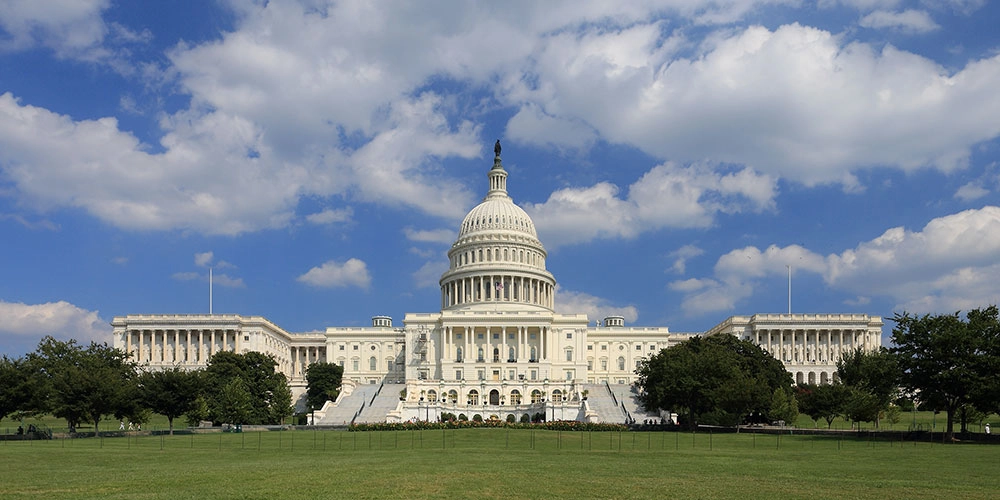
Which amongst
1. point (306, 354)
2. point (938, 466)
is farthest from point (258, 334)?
point (938, 466)

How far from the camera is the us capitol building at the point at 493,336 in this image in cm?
14688

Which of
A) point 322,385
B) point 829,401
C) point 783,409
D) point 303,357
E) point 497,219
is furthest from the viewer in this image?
point 303,357

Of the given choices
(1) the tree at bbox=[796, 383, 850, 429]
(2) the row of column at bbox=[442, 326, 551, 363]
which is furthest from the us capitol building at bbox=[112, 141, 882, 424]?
(1) the tree at bbox=[796, 383, 850, 429]

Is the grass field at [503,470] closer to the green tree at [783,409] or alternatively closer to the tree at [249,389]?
the green tree at [783,409]

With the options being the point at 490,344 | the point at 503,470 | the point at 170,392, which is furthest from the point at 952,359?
the point at 490,344

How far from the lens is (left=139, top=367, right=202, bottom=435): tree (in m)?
86.7

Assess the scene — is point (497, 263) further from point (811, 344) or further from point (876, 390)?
point (876, 390)

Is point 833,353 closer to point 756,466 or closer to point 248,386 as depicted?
point 248,386

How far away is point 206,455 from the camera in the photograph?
2051 inches

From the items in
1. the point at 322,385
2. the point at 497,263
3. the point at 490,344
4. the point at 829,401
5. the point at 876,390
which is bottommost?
the point at 322,385

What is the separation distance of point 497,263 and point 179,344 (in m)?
58.3

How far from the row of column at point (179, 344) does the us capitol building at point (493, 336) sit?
21 cm

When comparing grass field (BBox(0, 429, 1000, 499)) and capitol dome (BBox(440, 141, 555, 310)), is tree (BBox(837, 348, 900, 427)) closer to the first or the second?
grass field (BBox(0, 429, 1000, 499))

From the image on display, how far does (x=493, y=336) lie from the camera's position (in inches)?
5861
